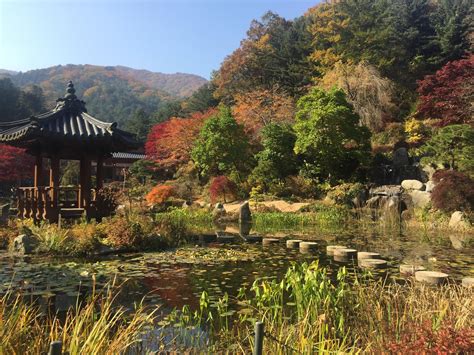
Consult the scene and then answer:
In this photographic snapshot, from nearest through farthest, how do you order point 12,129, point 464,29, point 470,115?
point 12,129
point 470,115
point 464,29

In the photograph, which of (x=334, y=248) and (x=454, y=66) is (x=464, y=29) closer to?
(x=454, y=66)

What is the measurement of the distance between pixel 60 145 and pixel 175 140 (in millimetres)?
17003

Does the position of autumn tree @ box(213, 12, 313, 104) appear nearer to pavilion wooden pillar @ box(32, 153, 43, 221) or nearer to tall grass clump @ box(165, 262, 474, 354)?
pavilion wooden pillar @ box(32, 153, 43, 221)

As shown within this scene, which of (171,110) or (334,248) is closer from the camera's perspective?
(334,248)

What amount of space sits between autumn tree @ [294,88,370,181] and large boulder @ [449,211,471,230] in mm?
7278

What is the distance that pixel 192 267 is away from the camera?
8.02 metres

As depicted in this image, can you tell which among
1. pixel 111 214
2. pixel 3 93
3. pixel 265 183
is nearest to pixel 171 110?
pixel 3 93

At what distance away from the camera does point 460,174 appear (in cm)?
1480

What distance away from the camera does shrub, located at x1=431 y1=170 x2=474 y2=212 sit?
47.4 ft

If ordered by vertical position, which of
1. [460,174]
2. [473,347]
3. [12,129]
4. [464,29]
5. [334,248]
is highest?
[464,29]

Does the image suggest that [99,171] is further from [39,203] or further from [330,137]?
[330,137]

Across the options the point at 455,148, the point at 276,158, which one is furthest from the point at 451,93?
the point at 276,158

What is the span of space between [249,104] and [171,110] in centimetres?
1702

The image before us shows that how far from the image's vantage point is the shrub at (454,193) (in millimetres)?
14438
